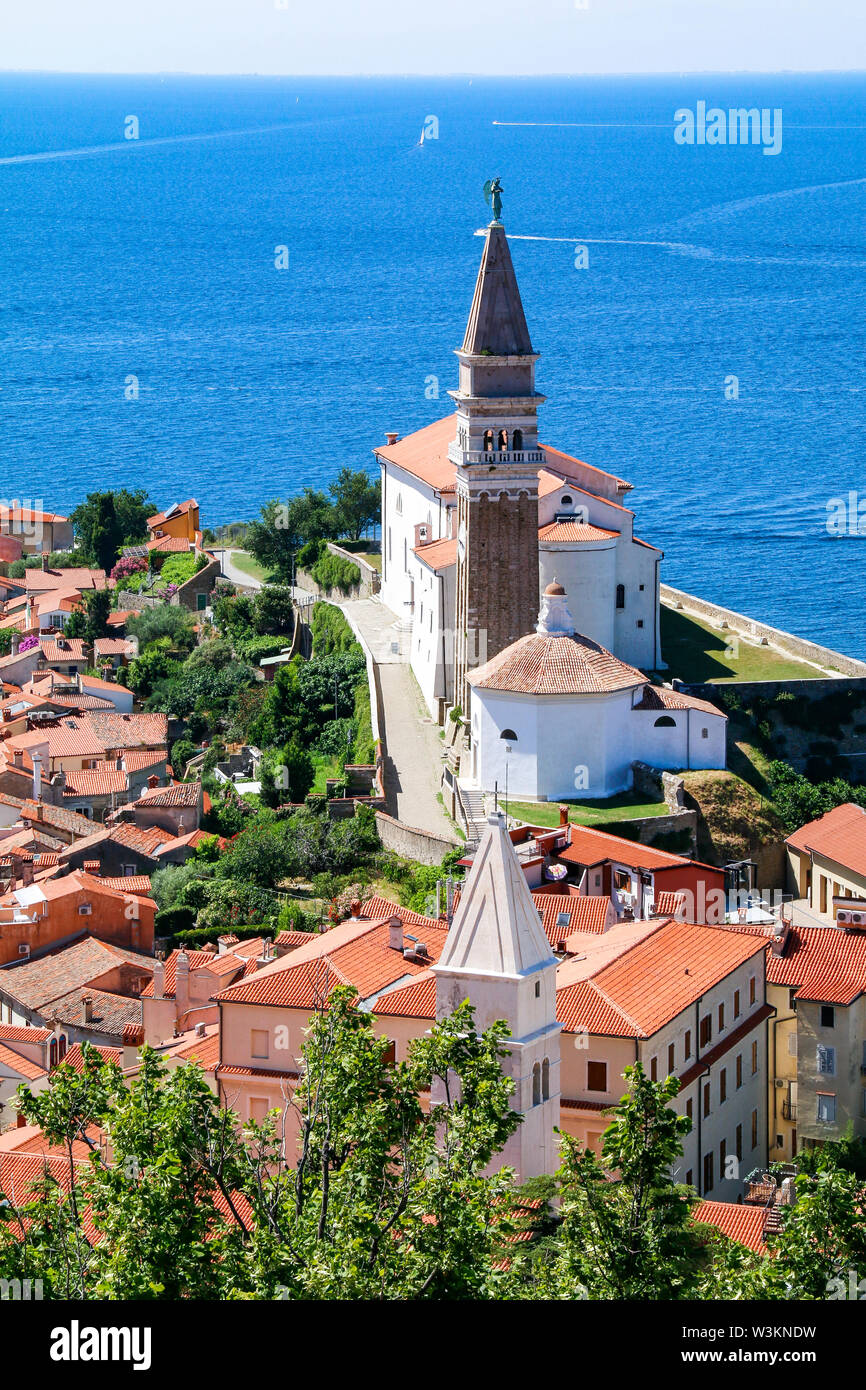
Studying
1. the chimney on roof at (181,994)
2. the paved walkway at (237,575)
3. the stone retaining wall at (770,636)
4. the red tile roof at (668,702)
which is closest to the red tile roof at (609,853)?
the red tile roof at (668,702)

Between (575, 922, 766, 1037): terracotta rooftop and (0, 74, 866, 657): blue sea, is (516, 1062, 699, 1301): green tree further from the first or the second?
(0, 74, 866, 657): blue sea

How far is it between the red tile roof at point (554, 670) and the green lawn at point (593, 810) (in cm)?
174

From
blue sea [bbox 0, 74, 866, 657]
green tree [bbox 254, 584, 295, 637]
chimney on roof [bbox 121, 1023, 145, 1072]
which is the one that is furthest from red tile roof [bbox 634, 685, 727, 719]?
blue sea [bbox 0, 74, 866, 657]

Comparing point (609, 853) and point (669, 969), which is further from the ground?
point (669, 969)

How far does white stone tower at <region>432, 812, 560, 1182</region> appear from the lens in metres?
17.6

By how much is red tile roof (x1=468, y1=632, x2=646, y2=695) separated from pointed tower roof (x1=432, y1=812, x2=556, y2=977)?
16.5 metres

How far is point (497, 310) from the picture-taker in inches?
1448

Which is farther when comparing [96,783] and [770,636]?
[770,636]

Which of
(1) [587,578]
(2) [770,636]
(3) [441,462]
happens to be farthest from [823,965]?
(3) [441,462]

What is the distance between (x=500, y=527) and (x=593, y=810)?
5734mm

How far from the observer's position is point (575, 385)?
315 ft

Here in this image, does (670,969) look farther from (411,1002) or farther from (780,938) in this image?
(780,938)
